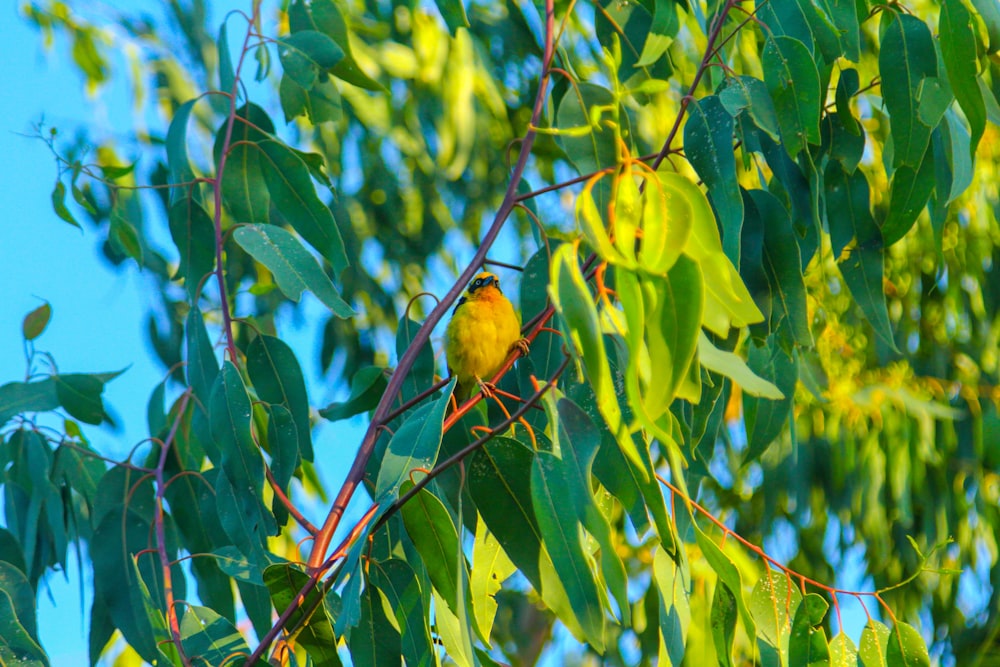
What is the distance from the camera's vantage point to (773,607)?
1.61 m

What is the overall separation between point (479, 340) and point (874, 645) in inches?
48.2

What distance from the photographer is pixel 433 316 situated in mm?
1627

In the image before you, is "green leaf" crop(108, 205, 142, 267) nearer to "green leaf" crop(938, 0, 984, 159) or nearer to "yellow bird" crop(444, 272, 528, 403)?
"yellow bird" crop(444, 272, 528, 403)

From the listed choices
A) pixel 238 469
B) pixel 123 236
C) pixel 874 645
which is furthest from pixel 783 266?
pixel 123 236

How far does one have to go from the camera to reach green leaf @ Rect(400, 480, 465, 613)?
1.40m

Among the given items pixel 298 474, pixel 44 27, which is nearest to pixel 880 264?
pixel 298 474

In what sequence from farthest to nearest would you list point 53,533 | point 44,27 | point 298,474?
1. point 44,27
2. point 298,474
3. point 53,533

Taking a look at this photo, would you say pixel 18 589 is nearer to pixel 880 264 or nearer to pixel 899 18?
pixel 880 264

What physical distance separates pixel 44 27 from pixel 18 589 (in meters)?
2.39

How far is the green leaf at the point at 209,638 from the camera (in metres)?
1.55

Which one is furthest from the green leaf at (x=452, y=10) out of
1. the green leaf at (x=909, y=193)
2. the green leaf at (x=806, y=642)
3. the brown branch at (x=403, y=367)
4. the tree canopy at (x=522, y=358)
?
the green leaf at (x=806, y=642)

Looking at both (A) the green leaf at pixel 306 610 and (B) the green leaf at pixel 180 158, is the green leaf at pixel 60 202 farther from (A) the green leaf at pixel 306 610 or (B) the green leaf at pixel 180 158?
(A) the green leaf at pixel 306 610

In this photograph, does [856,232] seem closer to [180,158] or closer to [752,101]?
[752,101]

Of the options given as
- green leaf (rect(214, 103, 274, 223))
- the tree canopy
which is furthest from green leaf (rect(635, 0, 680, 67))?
green leaf (rect(214, 103, 274, 223))
